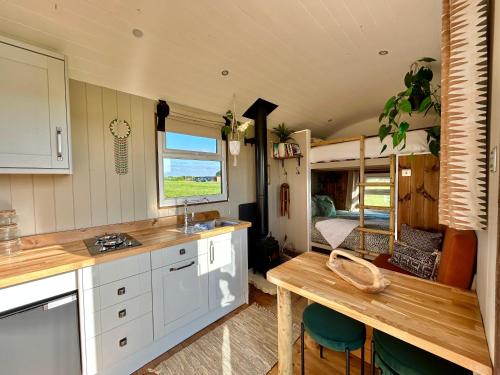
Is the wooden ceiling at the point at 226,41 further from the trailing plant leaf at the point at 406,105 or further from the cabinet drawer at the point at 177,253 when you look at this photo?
the cabinet drawer at the point at 177,253

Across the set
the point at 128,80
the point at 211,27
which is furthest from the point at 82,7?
the point at 211,27

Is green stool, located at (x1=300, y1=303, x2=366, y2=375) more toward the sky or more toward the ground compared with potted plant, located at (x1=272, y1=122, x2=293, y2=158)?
more toward the ground

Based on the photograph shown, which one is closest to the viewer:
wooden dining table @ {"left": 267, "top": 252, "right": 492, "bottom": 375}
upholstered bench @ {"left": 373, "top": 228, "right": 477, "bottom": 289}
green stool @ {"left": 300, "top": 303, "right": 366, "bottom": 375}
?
wooden dining table @ {"left": 267, "top": 252, "right": 492, "bottom": 375}

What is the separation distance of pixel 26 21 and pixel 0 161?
89 cm

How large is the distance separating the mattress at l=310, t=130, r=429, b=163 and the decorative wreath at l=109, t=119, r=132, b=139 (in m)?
2.50

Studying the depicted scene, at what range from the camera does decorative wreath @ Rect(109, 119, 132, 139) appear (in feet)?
6.64

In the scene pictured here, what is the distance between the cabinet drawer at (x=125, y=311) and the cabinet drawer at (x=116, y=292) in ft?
0.11

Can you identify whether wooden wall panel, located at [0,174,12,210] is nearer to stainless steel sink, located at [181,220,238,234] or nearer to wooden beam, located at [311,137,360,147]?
stainless steel sink, located at [181,220,238,234]

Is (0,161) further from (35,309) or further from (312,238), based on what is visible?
(312,238)

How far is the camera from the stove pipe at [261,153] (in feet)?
9.59

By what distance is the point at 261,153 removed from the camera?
297 centimetres

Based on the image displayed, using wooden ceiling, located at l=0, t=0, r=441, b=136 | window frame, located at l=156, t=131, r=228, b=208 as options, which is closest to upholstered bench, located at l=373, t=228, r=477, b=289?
wooden ceiling, located at l=0, t=0, r=441, b=136

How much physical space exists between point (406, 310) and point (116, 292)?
1.69m

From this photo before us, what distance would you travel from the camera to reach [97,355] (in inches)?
56.4
